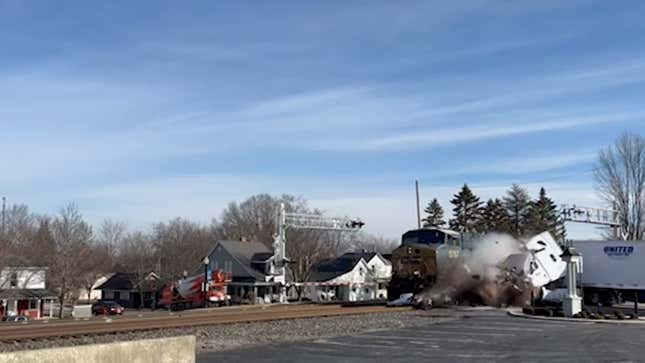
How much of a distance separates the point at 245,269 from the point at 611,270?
44500mm

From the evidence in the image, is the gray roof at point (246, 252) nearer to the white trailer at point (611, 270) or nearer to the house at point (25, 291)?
the house at point (25, 291)

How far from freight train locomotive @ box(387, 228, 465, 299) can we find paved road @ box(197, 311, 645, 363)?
41.4 ft

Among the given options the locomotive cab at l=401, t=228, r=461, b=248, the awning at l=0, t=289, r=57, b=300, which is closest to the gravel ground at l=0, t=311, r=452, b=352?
the locomotive cab at l=401, t=228, r=461, b=248

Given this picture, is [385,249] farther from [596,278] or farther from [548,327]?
[548,327]

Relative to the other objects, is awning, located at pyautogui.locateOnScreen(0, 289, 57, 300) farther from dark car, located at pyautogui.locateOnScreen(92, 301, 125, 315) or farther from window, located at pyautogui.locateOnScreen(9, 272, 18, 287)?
dark car, located at pyautogui.locateOnScreen(92, 301, 125, 315)

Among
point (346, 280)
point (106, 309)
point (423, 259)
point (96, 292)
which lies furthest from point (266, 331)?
point (96, 292)

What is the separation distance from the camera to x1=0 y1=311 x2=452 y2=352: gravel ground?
54.2ft

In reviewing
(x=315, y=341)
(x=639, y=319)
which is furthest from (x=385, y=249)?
(x=315, y=341)

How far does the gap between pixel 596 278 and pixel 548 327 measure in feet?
56.2

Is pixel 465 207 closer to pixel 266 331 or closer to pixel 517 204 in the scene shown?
pixel 517 204

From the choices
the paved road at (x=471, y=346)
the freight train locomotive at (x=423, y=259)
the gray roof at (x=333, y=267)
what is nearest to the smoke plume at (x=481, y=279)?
the freight train locomotive at (x=423, y=259)

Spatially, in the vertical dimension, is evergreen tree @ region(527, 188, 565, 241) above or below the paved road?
above

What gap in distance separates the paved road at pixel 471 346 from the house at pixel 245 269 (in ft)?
163

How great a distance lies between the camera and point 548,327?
74.8ft
